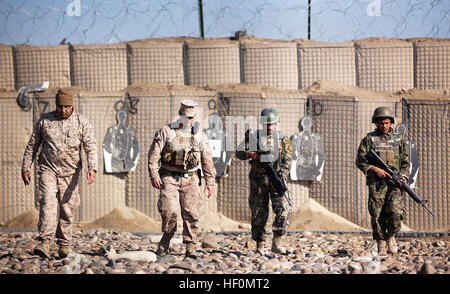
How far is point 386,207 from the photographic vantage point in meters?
Result: 7.20

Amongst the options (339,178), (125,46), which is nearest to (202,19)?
(125,46)

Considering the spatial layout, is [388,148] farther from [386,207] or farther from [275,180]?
[275,180]

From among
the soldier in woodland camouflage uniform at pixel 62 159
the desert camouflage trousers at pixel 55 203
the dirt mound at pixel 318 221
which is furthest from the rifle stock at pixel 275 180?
the dirt mound at pixel 318 221

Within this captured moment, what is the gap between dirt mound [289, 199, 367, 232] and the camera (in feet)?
32.5

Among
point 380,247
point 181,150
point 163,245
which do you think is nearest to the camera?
point 181,150

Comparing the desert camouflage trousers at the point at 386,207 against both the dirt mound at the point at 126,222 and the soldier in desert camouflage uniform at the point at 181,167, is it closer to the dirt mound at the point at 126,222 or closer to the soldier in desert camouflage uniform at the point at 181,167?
the soldier in desert camouflage uniform at the point at 181,167

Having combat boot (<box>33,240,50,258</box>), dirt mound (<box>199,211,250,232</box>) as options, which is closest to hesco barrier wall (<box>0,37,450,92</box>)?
dirt mound (<box>199,211,250,232</box>)

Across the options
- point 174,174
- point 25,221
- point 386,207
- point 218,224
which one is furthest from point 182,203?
point 25,221

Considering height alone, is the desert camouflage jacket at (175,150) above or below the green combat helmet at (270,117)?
below

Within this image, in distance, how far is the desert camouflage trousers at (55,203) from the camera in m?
6.46

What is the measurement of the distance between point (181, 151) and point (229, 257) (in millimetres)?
1417

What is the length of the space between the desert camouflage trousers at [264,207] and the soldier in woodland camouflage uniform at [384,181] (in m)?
1.04

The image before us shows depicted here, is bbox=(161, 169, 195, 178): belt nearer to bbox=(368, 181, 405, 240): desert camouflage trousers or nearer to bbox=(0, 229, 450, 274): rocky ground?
bbox=(0, 229, 450, 274): rocky ground
